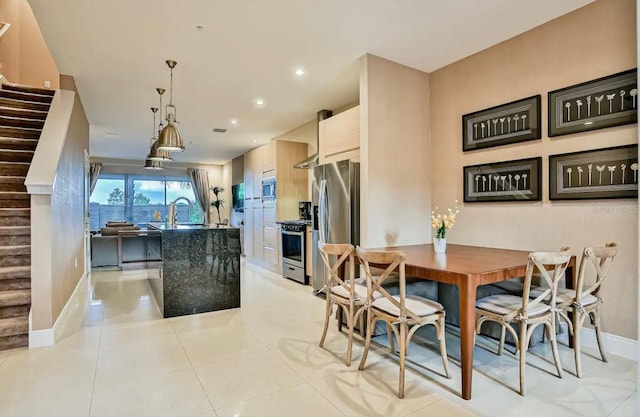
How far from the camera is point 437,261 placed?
2.56 m

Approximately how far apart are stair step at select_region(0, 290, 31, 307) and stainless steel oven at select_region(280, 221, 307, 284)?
3.33 meters

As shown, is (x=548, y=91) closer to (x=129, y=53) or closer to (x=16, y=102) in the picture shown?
(x=129, y=53)

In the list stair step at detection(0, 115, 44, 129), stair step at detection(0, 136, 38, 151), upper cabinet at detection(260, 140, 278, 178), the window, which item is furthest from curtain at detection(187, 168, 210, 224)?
stair step at detection(0, 136, 38, 151)

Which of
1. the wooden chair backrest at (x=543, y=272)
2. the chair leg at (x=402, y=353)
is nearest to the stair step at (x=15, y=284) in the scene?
the chair leg at (x=402, y=353)

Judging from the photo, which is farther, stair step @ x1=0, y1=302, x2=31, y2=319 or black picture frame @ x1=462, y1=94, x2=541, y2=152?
black picture frame @ x1=462, y1=94, x2=541, y2=152

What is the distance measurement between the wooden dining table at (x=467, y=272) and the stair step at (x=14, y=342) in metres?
3.22

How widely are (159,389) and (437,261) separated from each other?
6.95 ft

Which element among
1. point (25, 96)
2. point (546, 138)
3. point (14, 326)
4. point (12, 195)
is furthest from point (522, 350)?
point (25, 96)

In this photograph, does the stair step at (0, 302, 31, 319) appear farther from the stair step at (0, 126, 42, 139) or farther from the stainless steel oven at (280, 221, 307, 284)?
the stainless steel oven at (280, 221, 307, 284)

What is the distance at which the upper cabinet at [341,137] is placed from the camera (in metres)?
3.97

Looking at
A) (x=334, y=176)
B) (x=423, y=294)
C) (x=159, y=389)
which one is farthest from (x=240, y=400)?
(x=334, y=176)

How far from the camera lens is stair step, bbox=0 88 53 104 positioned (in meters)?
4.56

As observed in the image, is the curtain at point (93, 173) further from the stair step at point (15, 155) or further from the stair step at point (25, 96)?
the stair step at point (15, 155)

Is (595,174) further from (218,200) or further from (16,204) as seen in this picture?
(218,200)
